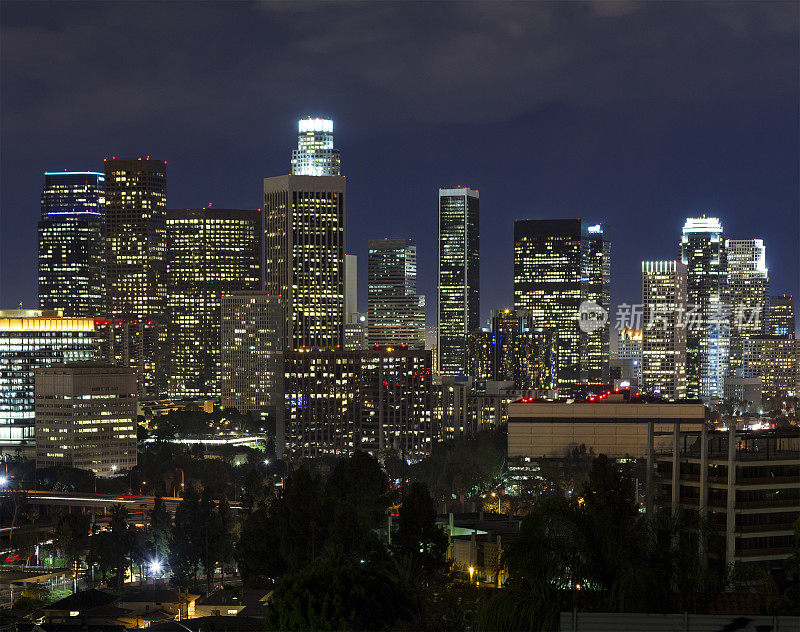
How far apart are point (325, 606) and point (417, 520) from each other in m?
24.2

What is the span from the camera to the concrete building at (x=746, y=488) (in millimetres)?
54938

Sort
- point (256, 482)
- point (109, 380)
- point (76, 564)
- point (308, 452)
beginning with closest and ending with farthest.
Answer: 1. point (76, 564)
2. point (256, 482)
3. point (109, 380)
4. point (308, 452)

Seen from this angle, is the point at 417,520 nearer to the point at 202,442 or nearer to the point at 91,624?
the point at 91,624

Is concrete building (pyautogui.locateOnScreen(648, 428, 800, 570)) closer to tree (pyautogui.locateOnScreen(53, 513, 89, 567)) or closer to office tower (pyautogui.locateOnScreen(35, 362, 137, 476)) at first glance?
tree (pyautogui.locateOnScreen(53, 513, 89, 567))

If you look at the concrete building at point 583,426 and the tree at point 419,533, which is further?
the concrete building at point 583,426

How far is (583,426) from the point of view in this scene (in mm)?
135750

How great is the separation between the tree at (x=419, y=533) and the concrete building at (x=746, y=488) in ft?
33.7

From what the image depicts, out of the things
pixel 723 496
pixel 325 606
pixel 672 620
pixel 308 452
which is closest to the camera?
pixel 672 620

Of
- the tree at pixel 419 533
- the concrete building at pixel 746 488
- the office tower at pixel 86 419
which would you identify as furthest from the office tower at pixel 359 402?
the concrete building at pixel 746 488

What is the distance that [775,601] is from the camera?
24.5 metres

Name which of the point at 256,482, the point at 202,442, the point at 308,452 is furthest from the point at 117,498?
the point at 308,452

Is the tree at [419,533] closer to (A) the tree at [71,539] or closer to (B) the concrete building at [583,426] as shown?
(A) the tree at [71,539]

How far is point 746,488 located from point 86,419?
4884 inches

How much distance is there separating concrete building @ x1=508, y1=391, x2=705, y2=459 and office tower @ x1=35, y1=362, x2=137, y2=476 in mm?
54969
